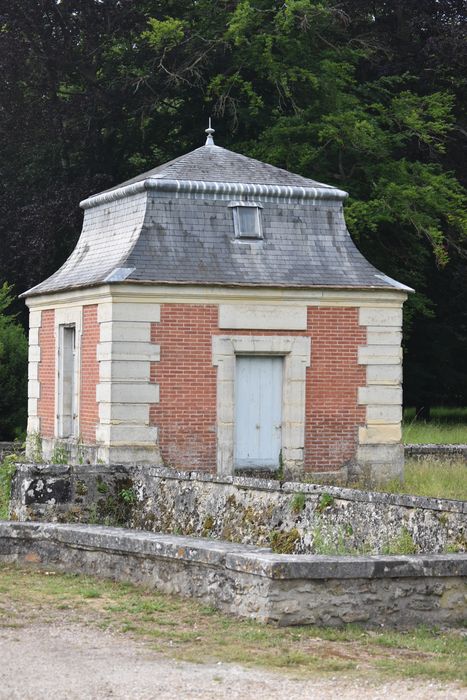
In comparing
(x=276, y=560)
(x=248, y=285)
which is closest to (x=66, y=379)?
(x=248, y=285)

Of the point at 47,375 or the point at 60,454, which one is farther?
the point at 47,375

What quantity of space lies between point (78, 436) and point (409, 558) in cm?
1005

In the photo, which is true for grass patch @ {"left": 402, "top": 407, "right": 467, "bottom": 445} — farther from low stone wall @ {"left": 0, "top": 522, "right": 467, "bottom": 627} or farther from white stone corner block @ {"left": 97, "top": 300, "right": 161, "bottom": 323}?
low stone wall @ {"left": 0, "top": 522, "right": 467, "bottom": 627}

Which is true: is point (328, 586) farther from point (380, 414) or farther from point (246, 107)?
point (246, 107)

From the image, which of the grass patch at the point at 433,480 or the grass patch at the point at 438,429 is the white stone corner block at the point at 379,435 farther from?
the grass patch at the point at 438,429

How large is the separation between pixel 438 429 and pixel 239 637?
19.8 m

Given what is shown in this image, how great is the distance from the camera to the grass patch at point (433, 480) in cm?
1614

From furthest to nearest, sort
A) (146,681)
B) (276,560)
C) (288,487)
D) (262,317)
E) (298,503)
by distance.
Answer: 1. (262,317)
2. (288,487)
3. (298,503)
4. (276,560)
5. (146,681)

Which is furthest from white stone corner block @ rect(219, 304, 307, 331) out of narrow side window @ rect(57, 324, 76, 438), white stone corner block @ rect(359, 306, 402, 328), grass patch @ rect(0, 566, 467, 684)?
grass patch @ rect(0, 566, 467, 684)

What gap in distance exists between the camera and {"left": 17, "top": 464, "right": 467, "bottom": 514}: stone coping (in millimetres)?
10617

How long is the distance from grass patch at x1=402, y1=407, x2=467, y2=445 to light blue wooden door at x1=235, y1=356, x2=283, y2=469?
4.67 meters

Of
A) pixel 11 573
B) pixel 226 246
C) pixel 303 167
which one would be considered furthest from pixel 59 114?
pixel 11 573

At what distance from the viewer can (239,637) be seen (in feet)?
27.3

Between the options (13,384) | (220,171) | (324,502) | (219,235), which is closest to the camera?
(324,502)
